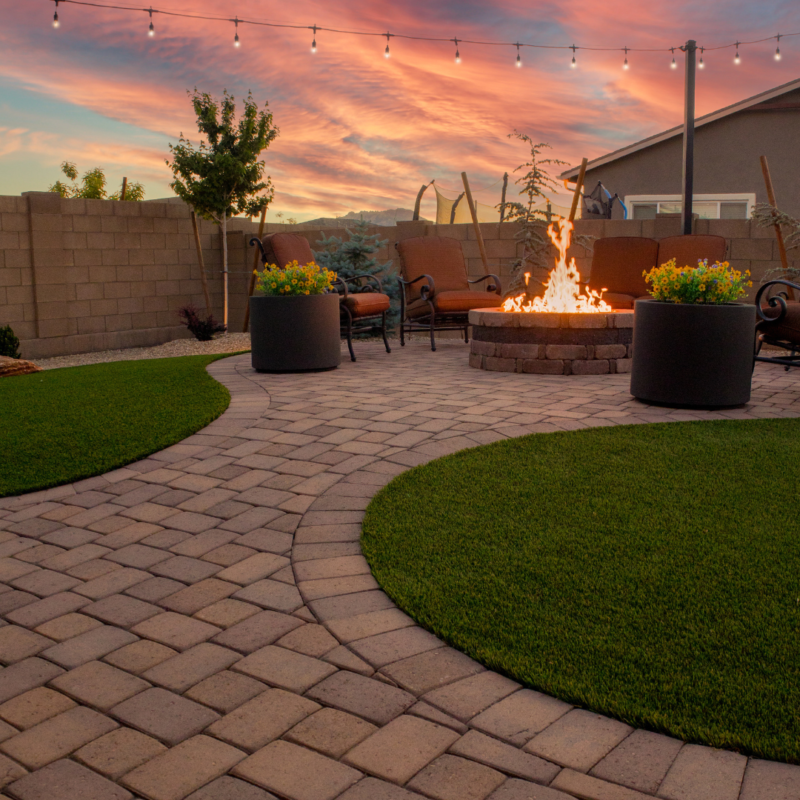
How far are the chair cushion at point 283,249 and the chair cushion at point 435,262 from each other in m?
1.28

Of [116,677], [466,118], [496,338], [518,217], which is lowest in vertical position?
[116,677]

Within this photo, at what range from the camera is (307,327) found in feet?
20.7

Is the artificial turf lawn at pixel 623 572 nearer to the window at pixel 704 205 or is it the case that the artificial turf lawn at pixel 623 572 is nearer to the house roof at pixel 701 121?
the house roof at pixel 701 121

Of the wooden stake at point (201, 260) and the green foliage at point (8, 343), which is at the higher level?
the wooden stake at point (201, 260)

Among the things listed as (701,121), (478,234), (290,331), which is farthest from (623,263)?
(701,121)

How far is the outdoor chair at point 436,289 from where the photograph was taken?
8148 mm

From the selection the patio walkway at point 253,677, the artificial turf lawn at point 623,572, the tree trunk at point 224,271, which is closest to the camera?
the patio walkway at point 253,677

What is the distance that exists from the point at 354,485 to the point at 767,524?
5.22ft

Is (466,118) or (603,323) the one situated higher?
(466,118)

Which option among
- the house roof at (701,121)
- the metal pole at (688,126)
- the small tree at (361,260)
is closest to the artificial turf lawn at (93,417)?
the small tree at (361,260)

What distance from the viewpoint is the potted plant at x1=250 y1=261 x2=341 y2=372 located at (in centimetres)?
625

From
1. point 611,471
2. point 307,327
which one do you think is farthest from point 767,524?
point 307,327

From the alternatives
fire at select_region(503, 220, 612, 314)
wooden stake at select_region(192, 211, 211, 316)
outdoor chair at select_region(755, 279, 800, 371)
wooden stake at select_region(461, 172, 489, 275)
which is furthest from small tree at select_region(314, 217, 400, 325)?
outdoor chair at select_region(755, 279, 800, 371)

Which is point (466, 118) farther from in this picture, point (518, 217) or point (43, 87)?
point (43, 87)
